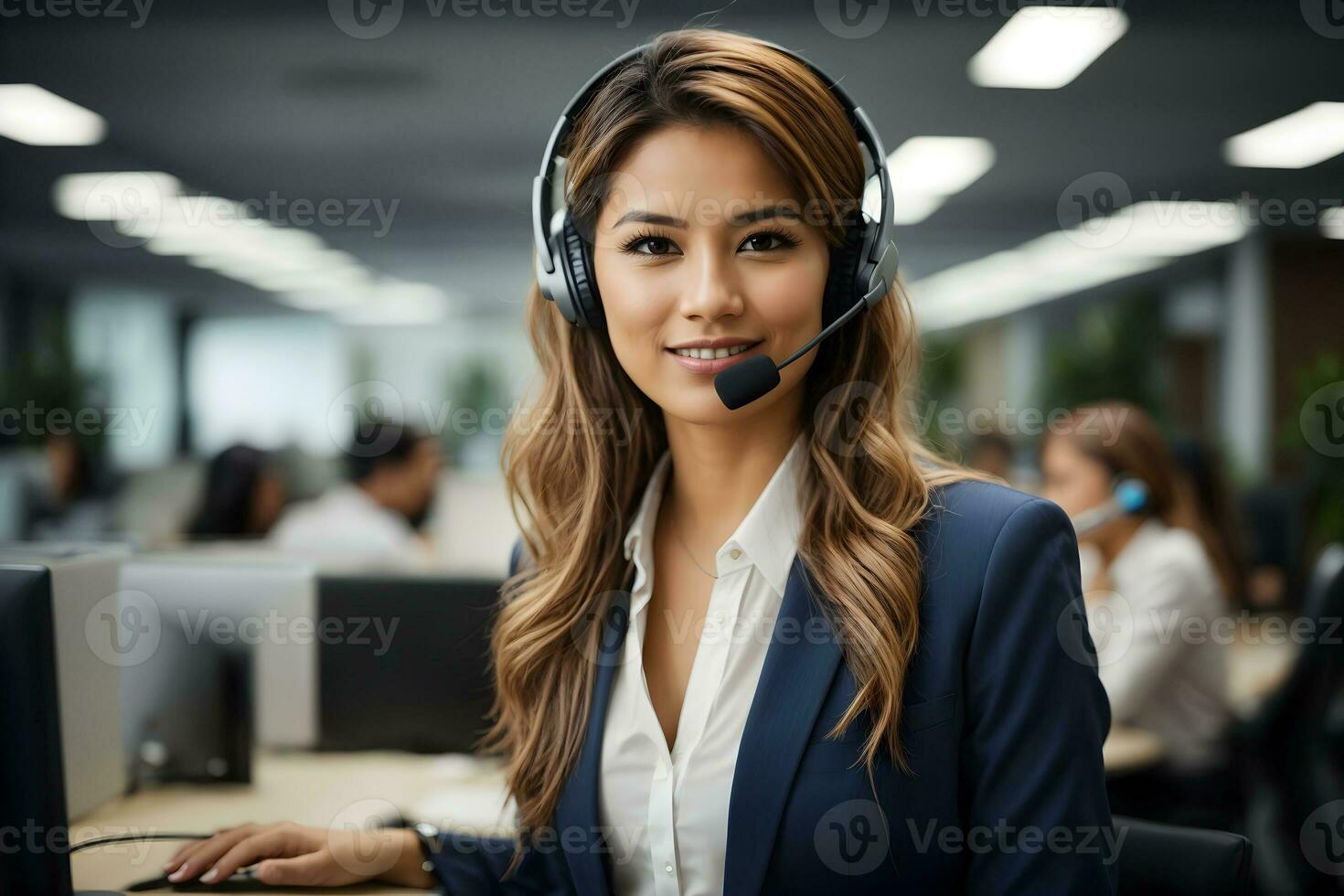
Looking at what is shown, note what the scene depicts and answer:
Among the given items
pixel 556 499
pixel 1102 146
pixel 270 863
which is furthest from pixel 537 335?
pixel 1102 146

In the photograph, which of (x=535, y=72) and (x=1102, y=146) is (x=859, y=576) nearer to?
(x=535, y=72)

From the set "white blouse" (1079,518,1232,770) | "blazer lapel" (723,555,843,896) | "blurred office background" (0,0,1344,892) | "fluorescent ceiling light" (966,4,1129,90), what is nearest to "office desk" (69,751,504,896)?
"blazer lapel" (723,555,843,896)

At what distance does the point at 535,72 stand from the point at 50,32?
5.50 feet

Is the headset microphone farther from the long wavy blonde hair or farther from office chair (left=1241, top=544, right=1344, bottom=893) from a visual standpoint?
the long wavy blonde hair

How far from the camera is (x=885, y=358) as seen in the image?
3.28ft

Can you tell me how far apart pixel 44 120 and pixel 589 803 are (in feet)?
14.4

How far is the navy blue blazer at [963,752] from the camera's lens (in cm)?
80

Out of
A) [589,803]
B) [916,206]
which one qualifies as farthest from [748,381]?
[916,206]

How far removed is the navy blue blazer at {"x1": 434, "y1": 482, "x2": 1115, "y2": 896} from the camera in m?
0.80

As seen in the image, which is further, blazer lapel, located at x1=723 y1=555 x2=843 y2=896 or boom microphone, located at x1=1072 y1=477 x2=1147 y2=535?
boom microphone, located at x1=1072 y1=477 x2=1147 y2=535

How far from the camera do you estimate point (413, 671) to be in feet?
5.03

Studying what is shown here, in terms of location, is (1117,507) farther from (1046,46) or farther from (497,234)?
(497,234)

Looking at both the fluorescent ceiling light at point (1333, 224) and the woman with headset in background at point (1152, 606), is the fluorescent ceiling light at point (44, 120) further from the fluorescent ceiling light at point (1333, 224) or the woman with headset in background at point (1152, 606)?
the fluorescent ceiling light at point (1333, 224)

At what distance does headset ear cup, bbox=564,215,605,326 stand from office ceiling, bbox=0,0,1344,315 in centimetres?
195
